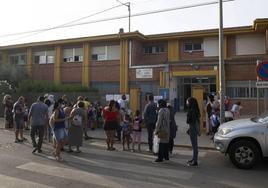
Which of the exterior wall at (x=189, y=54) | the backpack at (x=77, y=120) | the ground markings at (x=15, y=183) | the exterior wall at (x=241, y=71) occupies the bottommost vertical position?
the ground markings at (x=15, y=183)

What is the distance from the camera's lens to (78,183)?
738 cm

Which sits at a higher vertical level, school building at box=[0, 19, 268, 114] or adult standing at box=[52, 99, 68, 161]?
school building at box=[0, 19, 268, 114]

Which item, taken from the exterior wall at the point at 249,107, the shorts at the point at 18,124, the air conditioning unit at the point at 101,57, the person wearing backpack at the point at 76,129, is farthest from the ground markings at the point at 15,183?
the air conditioning unit at the point at 101,57

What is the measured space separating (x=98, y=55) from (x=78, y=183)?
2606cm

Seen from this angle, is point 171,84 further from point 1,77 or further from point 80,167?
point 80,167

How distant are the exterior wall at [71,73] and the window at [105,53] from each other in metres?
1.89

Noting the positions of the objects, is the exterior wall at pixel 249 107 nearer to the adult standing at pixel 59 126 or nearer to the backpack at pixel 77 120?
the backpack at pixel 77 120

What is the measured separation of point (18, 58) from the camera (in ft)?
127

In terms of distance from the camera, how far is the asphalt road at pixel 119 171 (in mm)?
7461

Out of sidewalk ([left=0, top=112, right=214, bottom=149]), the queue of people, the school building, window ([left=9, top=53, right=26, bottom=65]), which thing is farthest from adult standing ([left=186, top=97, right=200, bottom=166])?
window ([left=9, top=53, right=26, bottom=65])

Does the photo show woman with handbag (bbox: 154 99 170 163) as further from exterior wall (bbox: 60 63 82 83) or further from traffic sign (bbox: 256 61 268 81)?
exterior wall (bbox: 60 63 82 83)

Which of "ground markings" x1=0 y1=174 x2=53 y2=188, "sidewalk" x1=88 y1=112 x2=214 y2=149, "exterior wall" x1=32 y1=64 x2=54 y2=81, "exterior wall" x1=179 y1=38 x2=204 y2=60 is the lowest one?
"ground markings" x1=0 y1=174 x2=53 y2=188

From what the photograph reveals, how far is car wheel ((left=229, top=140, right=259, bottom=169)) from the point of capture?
8.92m

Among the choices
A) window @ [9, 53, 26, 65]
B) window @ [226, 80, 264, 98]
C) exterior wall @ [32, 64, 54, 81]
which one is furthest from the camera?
window @ [9, 53, 26, 65]
